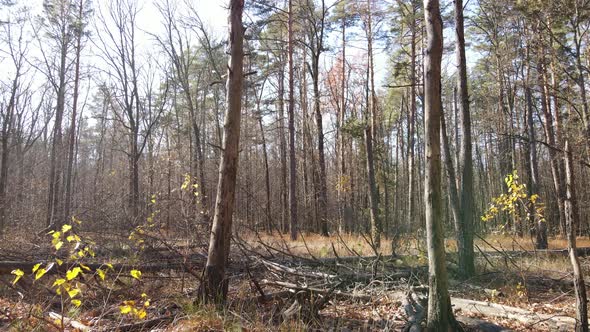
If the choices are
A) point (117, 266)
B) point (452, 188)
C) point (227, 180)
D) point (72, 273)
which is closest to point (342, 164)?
point (452, 188)

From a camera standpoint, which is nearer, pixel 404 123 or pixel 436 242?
pixel 436 242

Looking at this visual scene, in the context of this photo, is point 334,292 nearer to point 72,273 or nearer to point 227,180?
point 227,180

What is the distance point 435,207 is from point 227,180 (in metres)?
2.85

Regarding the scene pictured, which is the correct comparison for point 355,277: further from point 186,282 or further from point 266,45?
point 266,45

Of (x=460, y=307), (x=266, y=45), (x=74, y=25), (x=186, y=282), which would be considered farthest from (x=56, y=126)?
(x=460, y=307)

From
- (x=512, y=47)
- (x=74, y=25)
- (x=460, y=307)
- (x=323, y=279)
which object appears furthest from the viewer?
(x=74, y=25)

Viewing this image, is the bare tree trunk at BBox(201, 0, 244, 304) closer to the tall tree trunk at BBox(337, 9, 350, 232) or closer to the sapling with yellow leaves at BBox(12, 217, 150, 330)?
the sapling with yellow leaves at BBox(12, 217, 150, 330)

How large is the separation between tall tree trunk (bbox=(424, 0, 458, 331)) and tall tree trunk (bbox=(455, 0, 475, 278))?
409 centimetres

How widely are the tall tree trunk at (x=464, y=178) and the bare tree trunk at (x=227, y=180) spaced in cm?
456

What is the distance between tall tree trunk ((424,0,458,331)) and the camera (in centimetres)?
367

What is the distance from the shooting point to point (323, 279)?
5.55 metres

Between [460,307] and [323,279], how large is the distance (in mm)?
1853

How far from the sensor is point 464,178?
298 inches

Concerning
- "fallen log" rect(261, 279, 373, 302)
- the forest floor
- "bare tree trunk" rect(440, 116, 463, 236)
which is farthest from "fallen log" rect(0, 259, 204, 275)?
"bare tree trunk" rect(440, 116, 463, 236)
